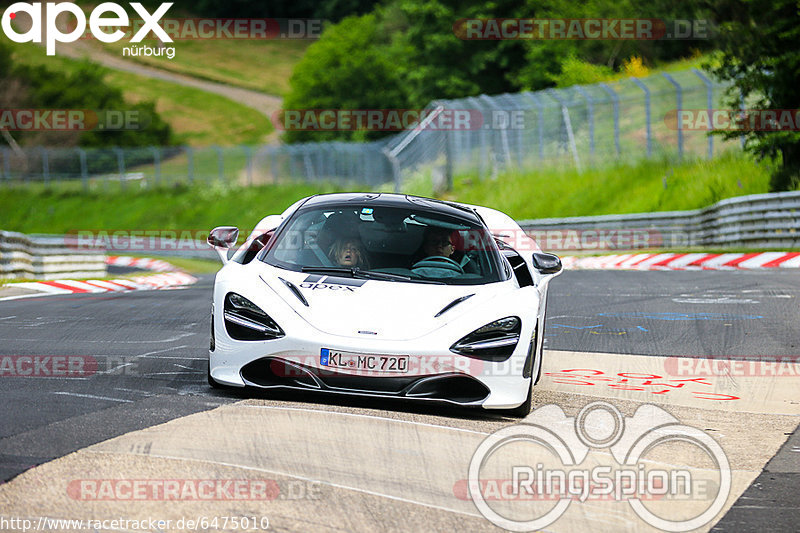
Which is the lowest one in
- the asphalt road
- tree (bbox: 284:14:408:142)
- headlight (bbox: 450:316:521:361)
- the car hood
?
the asphalt road

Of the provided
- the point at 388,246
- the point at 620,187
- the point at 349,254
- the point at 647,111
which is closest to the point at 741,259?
the point at 647,111

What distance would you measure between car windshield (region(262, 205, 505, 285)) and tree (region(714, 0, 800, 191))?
15.8m

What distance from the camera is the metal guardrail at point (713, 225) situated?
21016mm

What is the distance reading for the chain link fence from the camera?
30719 millimetres

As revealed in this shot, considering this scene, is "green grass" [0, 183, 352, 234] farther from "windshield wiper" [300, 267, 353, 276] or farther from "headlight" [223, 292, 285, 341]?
"headlight" [223, 292, 285, 341]

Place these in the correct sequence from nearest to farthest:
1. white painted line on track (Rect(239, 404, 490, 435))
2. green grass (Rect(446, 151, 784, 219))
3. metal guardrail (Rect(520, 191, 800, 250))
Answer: white painted line on track (Rect(239, 404, 490, 435)), metal guardrail (Rect(520, 191, 800, 250)), green grass (Rect(446, 151, 784, 219))

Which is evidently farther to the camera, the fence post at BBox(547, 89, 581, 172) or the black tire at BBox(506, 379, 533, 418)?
the fence post at BBox(547, 89, 581, 172)

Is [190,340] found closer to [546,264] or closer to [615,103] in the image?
[546,264]

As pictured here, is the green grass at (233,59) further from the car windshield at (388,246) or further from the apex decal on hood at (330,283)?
the apex decal on hood at (330,283)

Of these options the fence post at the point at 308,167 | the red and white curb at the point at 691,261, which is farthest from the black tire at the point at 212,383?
the fence post at the point at 308,167

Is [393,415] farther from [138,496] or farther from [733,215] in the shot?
[733,215]

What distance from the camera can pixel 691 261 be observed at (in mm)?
20953

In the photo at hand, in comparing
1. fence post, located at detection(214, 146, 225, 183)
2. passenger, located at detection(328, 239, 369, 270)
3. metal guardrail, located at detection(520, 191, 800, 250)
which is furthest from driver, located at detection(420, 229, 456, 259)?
fence post, located at detection(214, 146, 225, 183)

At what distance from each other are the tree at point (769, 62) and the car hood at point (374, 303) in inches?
659
